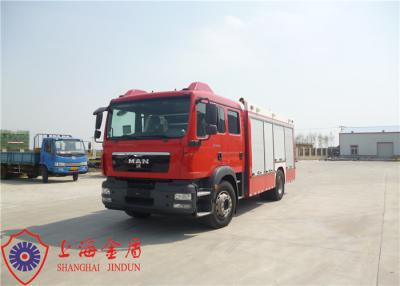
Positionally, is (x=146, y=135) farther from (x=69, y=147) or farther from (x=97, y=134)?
(x=69, y=147)

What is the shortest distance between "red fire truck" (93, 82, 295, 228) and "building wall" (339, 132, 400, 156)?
50.4 metres

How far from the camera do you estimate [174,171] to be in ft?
18.4

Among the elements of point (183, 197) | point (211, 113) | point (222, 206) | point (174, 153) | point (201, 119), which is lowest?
point (222, 206)

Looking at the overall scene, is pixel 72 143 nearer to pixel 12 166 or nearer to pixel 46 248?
pixel 12 166

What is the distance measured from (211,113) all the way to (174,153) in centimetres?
107

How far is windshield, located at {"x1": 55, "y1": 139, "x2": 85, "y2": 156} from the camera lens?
53.1 feet

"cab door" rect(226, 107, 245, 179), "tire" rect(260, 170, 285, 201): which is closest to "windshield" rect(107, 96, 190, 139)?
"cab door" rect(226, 107, 245, 179)

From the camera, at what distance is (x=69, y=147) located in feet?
54.4

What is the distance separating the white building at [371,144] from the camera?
159 ft

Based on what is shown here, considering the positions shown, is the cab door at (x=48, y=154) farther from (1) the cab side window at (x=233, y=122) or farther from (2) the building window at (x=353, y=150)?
(2) the building window at (x=353, y=150)

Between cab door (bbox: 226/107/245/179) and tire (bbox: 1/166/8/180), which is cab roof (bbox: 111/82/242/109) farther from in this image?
tire (bbox: 1/166/8/180)

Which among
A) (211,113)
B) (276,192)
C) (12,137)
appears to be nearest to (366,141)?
(276,192)

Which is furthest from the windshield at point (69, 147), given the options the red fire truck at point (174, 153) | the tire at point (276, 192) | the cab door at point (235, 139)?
the cab door at point (235, 139)

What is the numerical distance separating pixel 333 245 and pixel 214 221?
7.22 feet
